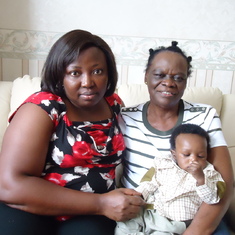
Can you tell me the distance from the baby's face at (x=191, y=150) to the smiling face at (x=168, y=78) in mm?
201

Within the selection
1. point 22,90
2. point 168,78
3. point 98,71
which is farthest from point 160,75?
point 22,90

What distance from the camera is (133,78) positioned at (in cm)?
212

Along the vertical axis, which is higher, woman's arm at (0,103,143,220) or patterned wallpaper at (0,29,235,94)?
patterned wallpaper at (0,29,235,94)

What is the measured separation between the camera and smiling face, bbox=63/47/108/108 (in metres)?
1.04

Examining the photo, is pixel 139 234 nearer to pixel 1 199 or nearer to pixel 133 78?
pixel 1 199

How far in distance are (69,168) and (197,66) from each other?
1.43m

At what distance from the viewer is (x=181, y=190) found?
1.08 metres

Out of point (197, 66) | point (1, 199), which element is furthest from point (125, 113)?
point (197, 66)

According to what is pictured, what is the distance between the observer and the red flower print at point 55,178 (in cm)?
107

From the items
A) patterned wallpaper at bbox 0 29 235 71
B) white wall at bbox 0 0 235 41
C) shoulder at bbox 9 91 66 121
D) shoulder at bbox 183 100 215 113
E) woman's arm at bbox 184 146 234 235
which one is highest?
white wall at bbox 0 0 235 41

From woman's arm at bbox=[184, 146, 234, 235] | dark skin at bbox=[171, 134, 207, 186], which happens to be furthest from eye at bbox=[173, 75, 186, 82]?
woman's arm at bbox=[184, 146, 234, 235]

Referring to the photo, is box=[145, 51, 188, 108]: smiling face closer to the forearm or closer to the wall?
the forearm

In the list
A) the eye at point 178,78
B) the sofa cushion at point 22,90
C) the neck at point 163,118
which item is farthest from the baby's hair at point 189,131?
the sofa cushion at point 22,90

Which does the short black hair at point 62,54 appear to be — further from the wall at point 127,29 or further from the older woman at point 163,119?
the wall at point 127,29
